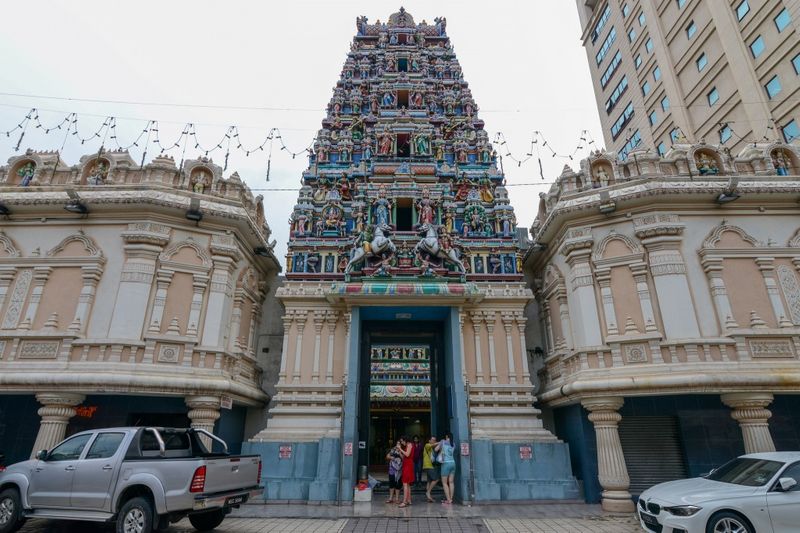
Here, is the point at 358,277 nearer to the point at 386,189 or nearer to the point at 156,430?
the point at 386,189

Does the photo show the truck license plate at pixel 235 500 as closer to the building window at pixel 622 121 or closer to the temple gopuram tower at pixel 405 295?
the temple gopuram tower at pixel 405 295

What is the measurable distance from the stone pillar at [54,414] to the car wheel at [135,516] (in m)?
6.59

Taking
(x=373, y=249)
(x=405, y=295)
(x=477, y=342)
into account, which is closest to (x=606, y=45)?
(x=373, y=249)

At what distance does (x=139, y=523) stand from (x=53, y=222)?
11.8m

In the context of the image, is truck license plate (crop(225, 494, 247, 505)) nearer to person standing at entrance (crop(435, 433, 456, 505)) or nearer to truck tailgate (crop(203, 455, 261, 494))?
truck tailgate (crop(203, 455, 261, 494))

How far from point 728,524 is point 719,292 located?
8167 mm

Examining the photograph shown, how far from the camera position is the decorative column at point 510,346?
1500cm

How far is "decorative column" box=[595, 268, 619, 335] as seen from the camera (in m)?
13.2

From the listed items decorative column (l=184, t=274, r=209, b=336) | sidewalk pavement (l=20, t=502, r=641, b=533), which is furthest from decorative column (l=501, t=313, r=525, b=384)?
decorative column (l=184, t=274, r=209, b=336)

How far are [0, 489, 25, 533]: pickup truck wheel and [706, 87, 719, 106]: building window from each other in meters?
36.3

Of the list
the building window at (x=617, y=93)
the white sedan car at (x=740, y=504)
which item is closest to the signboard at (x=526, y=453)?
the white sedan car at (x=740, y=504)

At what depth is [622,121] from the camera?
35.3 m

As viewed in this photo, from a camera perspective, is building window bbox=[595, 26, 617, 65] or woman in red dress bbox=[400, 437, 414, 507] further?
building window bbox=[595, 26, 617, 65]

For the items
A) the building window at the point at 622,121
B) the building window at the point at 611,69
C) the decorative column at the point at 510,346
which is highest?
the building window at the point at 611,69
